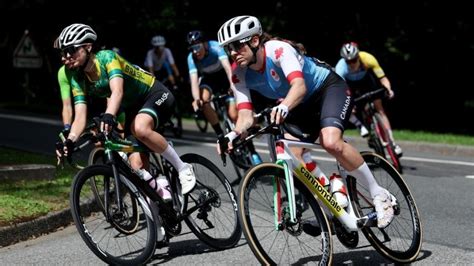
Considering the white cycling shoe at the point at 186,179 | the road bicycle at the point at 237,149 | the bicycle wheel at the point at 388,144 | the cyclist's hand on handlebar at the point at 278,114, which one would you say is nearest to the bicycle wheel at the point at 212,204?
the white cycling shoe at the point at 186,179

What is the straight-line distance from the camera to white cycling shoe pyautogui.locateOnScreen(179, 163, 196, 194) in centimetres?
618

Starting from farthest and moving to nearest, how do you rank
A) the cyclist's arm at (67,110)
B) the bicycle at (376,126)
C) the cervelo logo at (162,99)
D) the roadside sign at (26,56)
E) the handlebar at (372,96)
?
the roadside sign at (26,56)
the bicycle at (376,126)
the handlebar at (372,96)
the cyclist's arm at (67,110)
the cervelo logo at (162,99)

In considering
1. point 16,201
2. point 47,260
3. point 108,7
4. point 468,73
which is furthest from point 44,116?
point 47,260

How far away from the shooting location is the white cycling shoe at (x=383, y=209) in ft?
18.0

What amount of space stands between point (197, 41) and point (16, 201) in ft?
11.7

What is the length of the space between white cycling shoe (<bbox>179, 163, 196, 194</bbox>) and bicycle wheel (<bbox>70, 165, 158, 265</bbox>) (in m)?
0.34

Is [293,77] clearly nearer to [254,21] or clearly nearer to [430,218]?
[254,21]

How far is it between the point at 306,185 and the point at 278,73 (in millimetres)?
874

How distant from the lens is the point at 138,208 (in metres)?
5.93

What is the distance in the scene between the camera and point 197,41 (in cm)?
980

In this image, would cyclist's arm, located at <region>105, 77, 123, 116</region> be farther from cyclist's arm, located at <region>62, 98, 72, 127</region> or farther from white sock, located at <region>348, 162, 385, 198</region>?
white sock, located at <region>348, 162, 385, 198</region>

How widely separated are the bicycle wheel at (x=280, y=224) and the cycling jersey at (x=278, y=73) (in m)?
0.78

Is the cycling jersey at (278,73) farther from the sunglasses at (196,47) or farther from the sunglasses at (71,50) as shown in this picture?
the sunglasses at (196,47)

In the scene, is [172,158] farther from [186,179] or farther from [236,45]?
[236,45]
